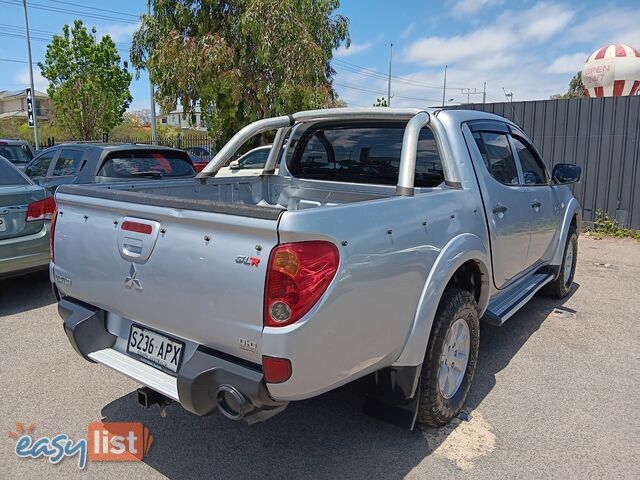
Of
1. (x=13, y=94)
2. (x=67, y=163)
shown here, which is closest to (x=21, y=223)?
(x=67, y=163)

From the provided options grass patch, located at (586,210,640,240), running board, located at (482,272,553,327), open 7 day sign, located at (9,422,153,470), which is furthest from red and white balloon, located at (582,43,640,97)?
open 7 day sign, located at (9,422,153,470)

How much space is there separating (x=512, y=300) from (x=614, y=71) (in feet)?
32.3

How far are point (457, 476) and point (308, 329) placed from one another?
129 cm

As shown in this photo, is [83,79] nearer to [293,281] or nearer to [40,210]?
[40,210]

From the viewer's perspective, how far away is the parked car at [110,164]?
6590mm

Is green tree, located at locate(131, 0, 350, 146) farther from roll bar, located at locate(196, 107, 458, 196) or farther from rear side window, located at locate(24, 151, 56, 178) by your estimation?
roll bar, located at locate(196, 107, 458, 196)

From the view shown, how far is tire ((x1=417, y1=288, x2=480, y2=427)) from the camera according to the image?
279 centimetres

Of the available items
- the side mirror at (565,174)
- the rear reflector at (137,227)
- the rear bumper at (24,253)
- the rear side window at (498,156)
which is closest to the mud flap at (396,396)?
the rear reflector at (137,227)

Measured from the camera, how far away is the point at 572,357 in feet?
13.5

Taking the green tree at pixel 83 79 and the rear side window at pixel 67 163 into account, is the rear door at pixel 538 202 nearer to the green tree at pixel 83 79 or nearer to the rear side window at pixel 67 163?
the rear side window at pixel 67 163

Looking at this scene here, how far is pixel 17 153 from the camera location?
11344mm

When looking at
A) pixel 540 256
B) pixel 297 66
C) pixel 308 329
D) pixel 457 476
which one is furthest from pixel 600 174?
pixel 308 329

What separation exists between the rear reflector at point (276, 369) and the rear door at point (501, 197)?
6.43 feet

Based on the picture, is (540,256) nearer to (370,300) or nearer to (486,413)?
(486,413)
